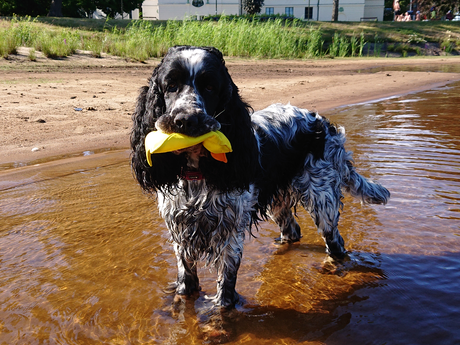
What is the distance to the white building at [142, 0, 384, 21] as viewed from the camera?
5812 cm

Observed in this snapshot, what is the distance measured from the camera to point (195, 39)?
17469 millimetres

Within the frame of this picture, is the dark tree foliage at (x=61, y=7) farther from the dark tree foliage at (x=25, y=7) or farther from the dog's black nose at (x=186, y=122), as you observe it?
the dog's black nose at (x=186, y=122)

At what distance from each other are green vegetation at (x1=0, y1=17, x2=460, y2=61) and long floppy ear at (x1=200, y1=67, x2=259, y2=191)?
12705mm

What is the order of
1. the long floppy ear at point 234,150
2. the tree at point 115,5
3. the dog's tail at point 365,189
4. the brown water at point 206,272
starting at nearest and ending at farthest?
the long floppy ear at point 234,150, the brown water at point 206,272, the dog's tail at point 365,189, the tree at point 115,5

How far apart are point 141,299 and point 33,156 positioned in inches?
163

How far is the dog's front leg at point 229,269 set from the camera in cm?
337

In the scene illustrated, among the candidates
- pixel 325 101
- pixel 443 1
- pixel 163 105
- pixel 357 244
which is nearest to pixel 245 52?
pixel 325 101

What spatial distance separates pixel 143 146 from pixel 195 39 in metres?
15.2

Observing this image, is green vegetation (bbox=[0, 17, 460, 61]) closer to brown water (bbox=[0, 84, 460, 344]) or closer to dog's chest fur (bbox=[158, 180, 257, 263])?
brown water (bbox=[0, 84, 460, 344])

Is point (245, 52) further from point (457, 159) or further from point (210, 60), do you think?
point (210, 60)

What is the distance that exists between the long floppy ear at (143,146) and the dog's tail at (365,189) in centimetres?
202

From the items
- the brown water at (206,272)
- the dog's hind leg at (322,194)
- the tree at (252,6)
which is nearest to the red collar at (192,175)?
the brown water at (206,272)

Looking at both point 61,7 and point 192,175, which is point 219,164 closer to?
point 192,175

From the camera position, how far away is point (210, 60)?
2963 mm
